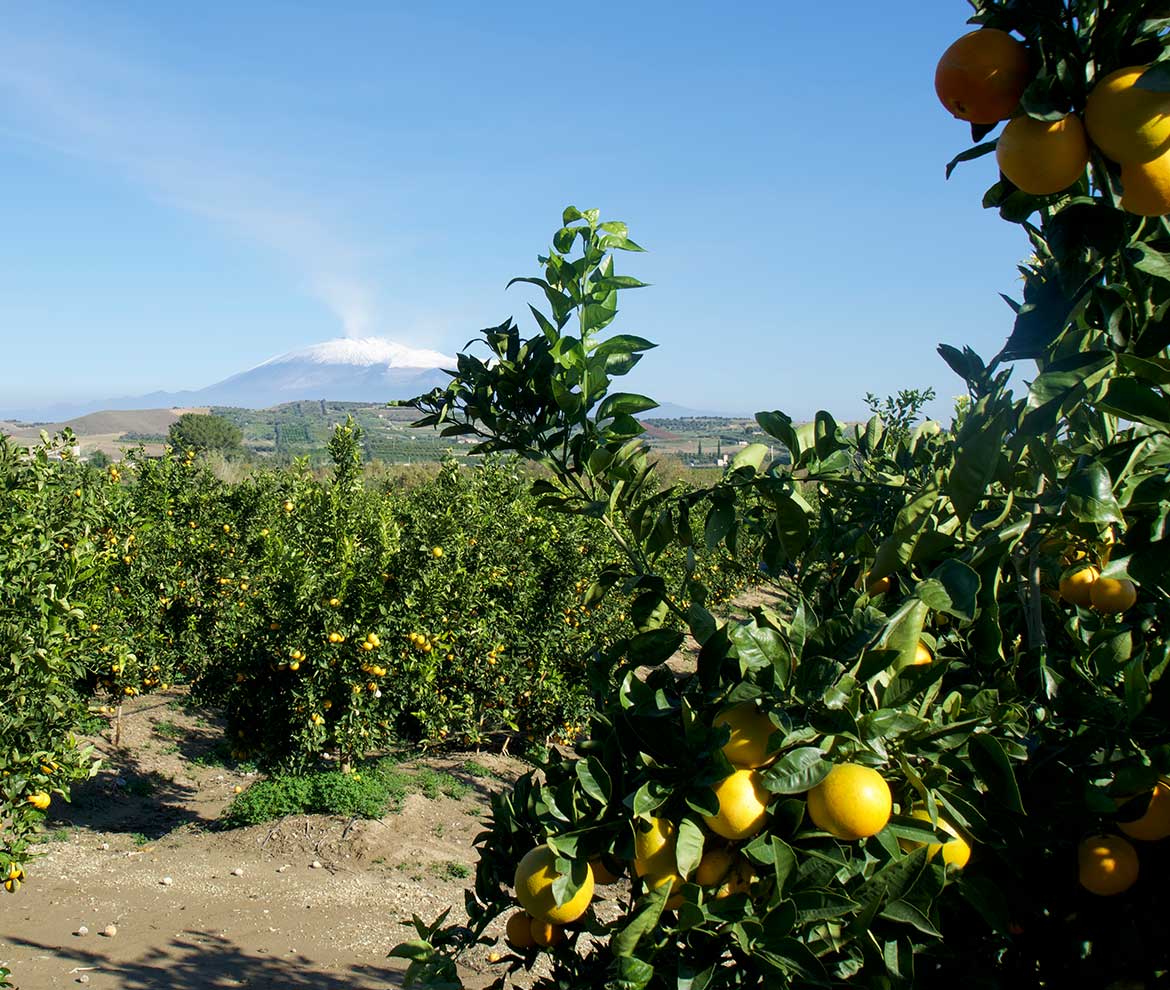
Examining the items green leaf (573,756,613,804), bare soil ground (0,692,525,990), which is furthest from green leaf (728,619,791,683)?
bare soil ground (0,692,525,990)

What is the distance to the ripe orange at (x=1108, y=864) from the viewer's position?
1.16 metres

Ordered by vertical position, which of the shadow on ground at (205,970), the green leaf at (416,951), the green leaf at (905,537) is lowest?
the shadow on ground at (205,970)

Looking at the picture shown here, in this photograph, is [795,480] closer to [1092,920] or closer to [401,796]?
[1092,920]

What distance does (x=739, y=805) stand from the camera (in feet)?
3.42

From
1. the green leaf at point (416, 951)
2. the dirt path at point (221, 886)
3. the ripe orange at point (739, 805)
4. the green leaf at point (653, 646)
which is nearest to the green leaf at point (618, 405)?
the green leaf at point (653, 646)

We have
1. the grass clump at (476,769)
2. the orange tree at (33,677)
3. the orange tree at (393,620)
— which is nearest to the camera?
the orange tree at (33,677)

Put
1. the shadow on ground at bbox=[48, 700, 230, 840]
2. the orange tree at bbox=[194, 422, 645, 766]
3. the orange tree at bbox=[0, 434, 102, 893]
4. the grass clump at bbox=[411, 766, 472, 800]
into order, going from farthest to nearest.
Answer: the grass clump at bbox=[411, 766, 472, 800]
the shadow on ground at bbox=[48, 700, 230, 840]
the orange tree at bbox=[194, 422, 645, 766]
the orange tree at bbox=[0, 434, 102, 893]

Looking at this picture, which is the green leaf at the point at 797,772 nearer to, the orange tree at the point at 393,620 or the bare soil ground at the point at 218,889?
the bare soil ground at the point at 218,889

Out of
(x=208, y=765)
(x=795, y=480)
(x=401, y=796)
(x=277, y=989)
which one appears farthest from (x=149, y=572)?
(x=795, y=480)

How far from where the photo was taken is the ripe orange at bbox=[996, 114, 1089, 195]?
2.74 ft

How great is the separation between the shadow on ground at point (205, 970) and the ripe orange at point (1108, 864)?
4871 millimetres

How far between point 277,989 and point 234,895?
167cm

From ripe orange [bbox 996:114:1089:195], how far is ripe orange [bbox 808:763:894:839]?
2.13 ft

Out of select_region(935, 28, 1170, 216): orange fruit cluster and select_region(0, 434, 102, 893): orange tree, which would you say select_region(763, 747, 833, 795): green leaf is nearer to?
select_region(935, 28, 1170, 216): orange fruit cluster
